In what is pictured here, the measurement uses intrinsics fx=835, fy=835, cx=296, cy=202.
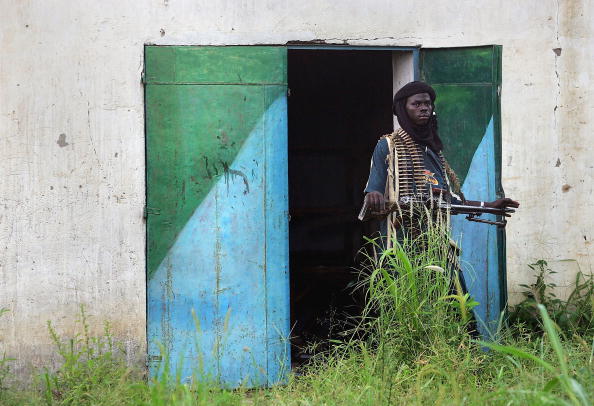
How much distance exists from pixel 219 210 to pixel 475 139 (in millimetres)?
1794

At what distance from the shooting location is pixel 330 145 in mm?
9836

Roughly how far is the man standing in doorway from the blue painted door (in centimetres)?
68

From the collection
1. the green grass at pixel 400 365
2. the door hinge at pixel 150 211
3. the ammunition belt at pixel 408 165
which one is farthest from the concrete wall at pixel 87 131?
the ammunition belt at pixel 408 165

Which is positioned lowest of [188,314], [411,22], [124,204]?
[188,314]

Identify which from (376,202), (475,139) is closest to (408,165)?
(376,202)

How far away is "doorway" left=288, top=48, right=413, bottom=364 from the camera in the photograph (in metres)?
9.12

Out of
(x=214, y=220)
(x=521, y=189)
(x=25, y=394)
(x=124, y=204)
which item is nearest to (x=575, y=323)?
(x=521, y=189)

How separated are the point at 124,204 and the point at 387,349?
1.96 metres

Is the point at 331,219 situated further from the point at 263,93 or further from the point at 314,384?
the point at 314,384

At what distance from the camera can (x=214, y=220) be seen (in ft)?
17.8

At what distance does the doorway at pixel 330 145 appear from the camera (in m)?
9.12

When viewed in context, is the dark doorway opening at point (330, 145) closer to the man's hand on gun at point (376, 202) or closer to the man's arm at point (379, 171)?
the man's arm at point (379, 171)

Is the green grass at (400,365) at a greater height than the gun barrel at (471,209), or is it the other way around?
the gun barrel at (471,209)

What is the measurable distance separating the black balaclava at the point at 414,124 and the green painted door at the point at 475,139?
0.36 m
